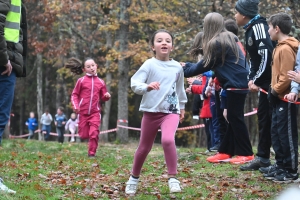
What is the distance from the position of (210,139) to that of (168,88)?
564 cm

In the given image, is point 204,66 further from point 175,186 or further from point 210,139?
point 210,139

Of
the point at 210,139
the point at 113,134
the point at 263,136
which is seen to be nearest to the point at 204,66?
the point at 263,136

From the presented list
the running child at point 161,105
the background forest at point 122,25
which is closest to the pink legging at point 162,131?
the running child at point 161,105

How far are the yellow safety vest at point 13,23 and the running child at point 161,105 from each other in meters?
1.45

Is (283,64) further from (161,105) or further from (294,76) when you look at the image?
(161,105)

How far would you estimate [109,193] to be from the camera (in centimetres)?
665

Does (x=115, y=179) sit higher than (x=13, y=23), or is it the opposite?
(x=13, y=23)

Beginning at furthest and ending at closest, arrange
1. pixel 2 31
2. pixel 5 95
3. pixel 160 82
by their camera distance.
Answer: pixel 160 82, pixel 5 95, pixel 2 31

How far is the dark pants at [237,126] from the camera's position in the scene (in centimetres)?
859

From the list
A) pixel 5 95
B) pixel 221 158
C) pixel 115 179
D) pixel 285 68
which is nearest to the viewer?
pixel 5 95

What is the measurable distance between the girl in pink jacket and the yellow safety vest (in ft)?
16.3

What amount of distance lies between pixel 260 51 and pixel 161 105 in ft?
7.13

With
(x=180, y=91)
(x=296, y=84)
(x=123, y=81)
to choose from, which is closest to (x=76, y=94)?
(x=180, y=91)

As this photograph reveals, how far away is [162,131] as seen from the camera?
21.3 ft
